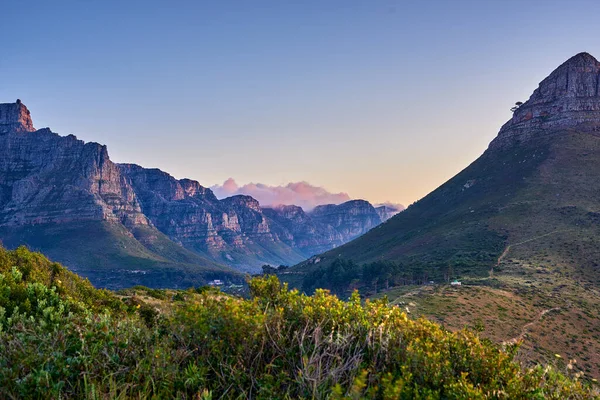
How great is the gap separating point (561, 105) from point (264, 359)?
185m

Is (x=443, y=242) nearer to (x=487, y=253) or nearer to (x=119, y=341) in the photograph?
(x=487, y=253)

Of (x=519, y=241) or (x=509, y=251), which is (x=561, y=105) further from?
(x=509, y=251)

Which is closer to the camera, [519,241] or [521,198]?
[519,241]

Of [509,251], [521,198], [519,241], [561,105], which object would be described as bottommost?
[509,251]

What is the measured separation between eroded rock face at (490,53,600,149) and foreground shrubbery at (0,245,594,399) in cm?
16855

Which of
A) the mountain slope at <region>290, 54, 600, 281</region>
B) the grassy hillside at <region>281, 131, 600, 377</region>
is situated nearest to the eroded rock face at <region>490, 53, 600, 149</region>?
the mountain slope at <region>290, 54, 600, 281</region>

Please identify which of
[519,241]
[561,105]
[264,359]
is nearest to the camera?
[264,359]

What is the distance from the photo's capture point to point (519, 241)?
290 ft

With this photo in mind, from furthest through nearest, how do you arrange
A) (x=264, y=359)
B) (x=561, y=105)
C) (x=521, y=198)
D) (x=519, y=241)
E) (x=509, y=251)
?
(x=561, y=105) → (x=521, y=198) → (x=519, y=241) → (x=509, y=251) → (x=264, y=359)

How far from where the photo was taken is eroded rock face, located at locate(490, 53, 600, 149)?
146 m

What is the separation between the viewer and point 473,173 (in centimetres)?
15162

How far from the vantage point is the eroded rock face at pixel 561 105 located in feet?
479

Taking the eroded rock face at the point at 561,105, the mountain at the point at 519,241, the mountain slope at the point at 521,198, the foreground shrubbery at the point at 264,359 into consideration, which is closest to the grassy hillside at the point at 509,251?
the mountain at the point at 519,241

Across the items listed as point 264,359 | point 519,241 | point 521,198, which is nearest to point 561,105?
point 521,198
